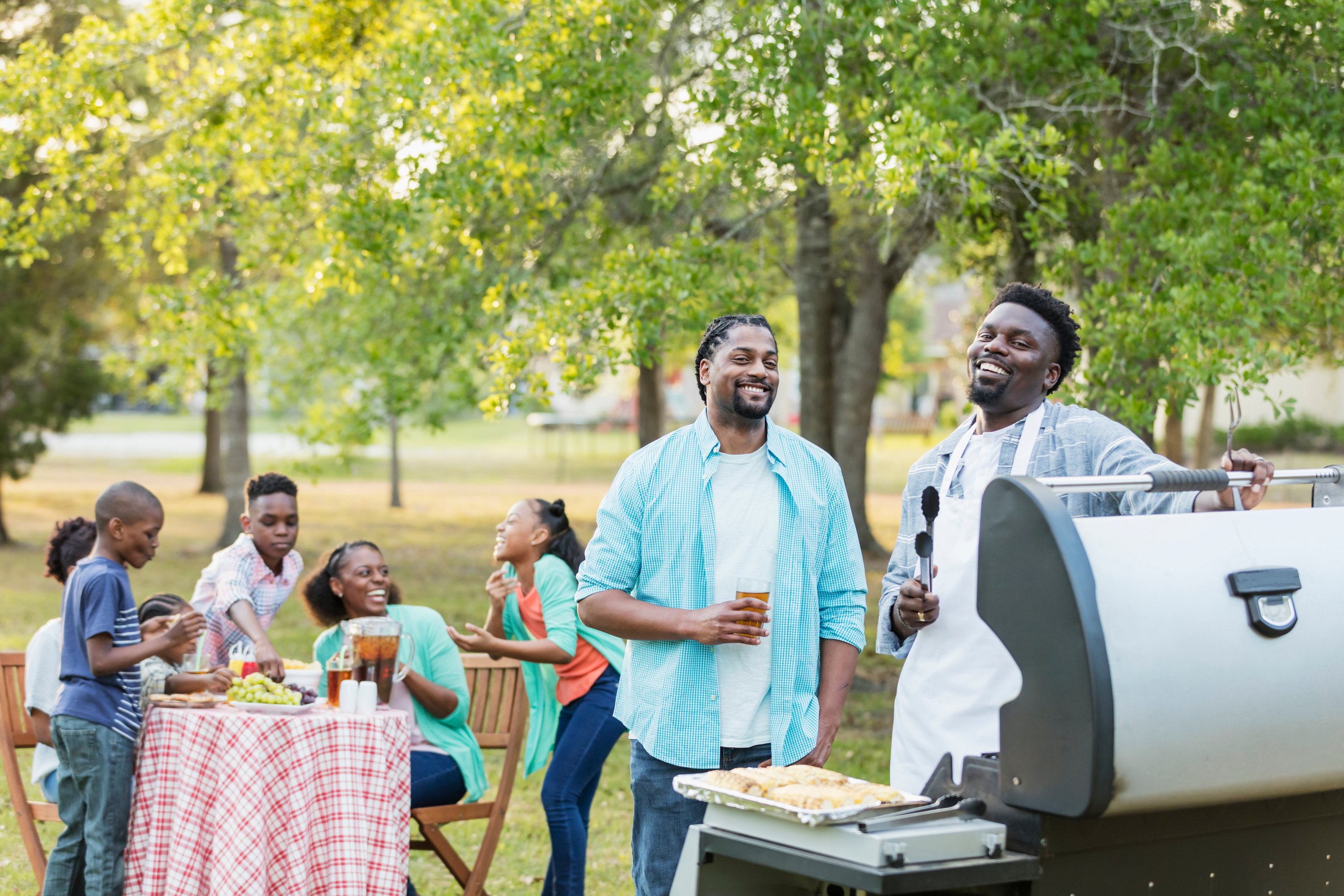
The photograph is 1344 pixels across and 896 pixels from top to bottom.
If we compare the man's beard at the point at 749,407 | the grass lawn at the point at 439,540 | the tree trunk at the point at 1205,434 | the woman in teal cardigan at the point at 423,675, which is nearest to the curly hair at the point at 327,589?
the woman in teal cardigan at the point at 423,675

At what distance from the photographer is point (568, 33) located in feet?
23.3

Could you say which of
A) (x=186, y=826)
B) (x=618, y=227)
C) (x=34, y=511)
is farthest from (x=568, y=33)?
(x=34, y=511)

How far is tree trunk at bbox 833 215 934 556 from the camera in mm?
13320

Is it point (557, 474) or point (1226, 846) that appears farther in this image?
point (557, 474)

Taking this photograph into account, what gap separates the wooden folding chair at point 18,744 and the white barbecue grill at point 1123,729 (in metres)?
3.42

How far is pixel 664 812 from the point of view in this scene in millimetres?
3439

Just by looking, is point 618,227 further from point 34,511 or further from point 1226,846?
point 34,511

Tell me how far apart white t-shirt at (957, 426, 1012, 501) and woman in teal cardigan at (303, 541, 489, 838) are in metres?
2.45

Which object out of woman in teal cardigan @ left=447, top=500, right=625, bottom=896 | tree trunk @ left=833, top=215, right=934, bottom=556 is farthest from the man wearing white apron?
tree trunk @ left=833, top=215, right=934, bottom=556

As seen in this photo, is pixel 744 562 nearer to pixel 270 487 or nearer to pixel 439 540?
pixel 270 487

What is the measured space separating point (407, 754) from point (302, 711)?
1.27 feet

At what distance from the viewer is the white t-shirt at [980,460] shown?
3.36 m

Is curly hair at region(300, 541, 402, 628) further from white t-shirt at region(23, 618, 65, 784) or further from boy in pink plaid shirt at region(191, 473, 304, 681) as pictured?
white t-shirt at region(23, 618, 65, 784)

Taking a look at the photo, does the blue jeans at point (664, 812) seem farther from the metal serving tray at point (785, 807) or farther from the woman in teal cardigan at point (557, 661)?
the woman in teal cardigan at point (557, 661)
